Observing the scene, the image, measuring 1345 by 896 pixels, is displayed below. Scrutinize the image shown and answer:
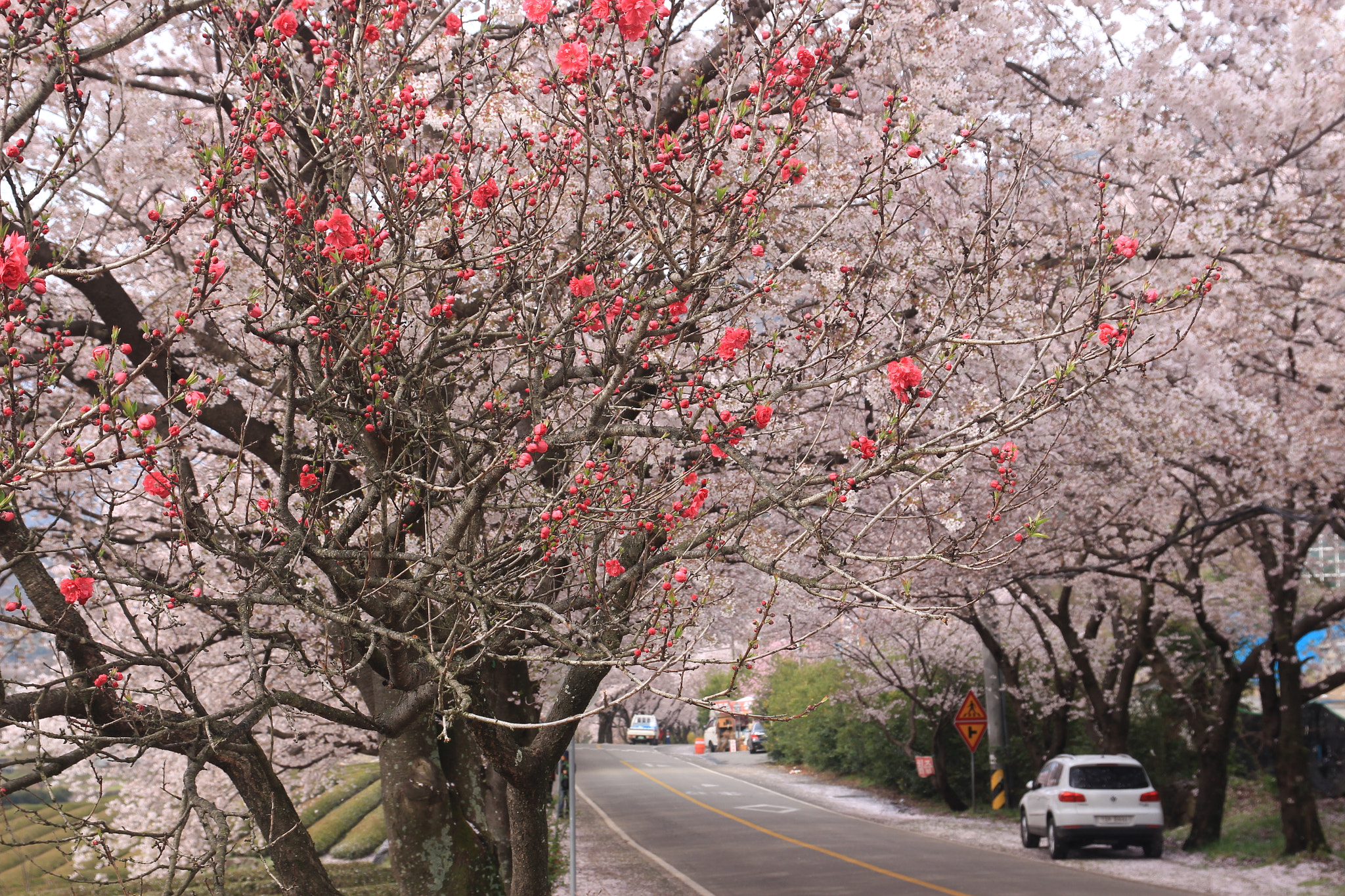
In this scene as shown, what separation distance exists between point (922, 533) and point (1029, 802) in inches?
270

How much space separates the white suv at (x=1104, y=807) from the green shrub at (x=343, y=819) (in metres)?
17.9

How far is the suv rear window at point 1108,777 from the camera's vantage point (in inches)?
671

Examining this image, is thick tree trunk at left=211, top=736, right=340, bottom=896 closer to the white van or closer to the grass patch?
the grass patch

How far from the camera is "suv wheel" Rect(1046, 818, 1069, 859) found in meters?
17.2

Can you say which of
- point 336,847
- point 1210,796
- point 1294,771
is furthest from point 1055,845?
point 336,847

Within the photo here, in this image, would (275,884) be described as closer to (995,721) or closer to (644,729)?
(995,721)

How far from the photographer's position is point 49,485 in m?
10.8

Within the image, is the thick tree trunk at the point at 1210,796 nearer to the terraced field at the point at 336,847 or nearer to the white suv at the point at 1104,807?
the white suv at the point at 1104,807

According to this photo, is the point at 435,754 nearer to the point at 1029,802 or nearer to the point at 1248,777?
the point at 1029,802

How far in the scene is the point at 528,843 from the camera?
868cm

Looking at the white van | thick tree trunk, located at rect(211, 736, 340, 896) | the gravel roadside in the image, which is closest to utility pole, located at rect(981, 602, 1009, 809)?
the gravel roadside

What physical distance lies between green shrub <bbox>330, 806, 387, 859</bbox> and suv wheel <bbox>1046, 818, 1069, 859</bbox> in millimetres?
15405

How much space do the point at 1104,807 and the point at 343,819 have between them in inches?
852

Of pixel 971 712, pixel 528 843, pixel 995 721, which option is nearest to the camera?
pixel 528 843
